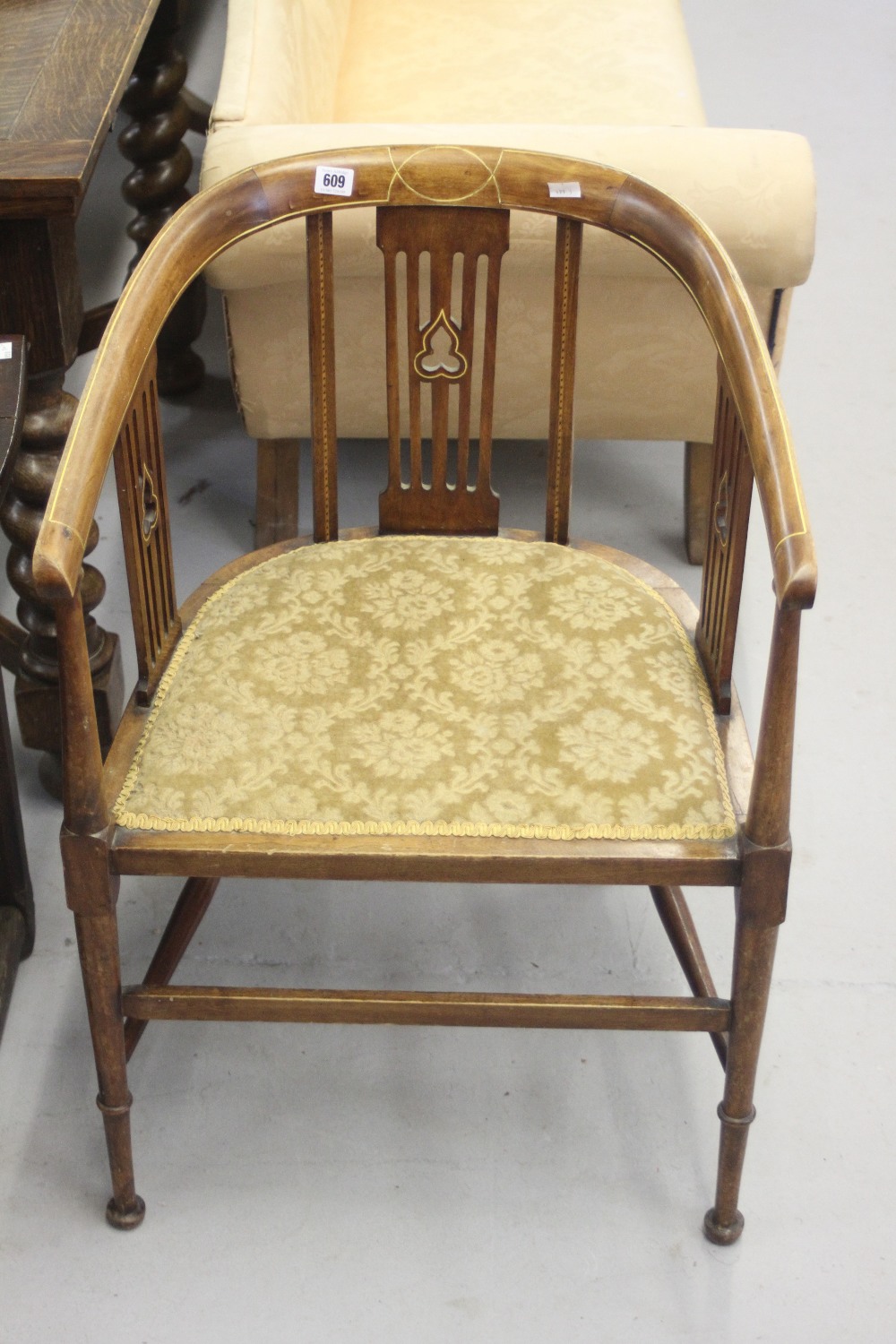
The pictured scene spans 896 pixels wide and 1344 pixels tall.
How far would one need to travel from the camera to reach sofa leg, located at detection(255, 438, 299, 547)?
85.4 inches

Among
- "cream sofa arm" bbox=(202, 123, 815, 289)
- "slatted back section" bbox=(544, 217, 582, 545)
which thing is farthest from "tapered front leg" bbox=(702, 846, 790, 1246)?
"cream sofa arm" bbox=(202, 123, 815, 289)

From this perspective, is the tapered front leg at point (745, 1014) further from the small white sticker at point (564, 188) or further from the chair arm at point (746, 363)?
the small white sticker at point (564, 188)

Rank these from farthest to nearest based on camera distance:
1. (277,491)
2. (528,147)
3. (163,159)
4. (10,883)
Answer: (163,159) < (277,491) < (528,147) < (10,883)

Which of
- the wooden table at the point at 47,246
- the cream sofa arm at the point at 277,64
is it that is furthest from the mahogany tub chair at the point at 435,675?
the cream sofa arm at the point at 277,64

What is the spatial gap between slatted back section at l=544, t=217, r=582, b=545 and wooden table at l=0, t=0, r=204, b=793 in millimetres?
482

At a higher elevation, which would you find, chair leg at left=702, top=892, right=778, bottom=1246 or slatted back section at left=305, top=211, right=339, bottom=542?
slatted back section at left=305, top=211, right=339, bottom=542

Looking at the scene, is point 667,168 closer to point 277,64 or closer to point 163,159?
point 277,64

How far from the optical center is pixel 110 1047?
1337 mm

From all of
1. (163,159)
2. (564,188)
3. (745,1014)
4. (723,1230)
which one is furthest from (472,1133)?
(163,159)

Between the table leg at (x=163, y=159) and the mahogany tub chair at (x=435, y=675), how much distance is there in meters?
1.13

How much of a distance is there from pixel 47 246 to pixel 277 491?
30.1 inches

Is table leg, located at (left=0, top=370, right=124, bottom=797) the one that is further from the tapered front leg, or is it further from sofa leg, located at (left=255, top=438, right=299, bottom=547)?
the tapered front leg

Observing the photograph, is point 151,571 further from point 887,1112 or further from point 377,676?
point 887,1112

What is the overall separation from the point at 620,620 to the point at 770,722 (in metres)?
0.30
